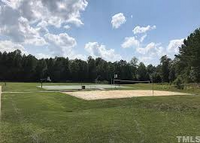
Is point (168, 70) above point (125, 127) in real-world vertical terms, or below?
above

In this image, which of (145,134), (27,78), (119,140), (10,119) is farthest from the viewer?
(27,78)

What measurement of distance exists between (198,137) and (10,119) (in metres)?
8.45

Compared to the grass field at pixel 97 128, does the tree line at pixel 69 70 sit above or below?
above

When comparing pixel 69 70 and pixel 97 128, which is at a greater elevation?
pixel 69 70

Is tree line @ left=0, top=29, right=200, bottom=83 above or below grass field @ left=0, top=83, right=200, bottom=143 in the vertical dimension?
above

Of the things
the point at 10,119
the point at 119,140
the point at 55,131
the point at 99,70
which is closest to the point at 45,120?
the point at 10,119

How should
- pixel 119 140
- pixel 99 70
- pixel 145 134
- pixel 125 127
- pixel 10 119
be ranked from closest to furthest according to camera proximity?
pixel 119 140 → pixel 145 134 → pixel 125 127 → pixel 10 119 → pixel 99 70

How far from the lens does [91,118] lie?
13727 millimetres

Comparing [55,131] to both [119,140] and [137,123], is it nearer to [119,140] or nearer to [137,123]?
[119,140]

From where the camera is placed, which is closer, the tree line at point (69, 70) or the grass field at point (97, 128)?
the grass field at point (97, 128)

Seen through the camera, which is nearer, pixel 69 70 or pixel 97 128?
pixel 97 128

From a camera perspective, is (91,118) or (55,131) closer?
(55,131)

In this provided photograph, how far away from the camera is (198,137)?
969 centimetres

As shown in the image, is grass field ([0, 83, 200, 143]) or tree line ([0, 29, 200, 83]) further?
tree line ([0, 29, 200, 83])
